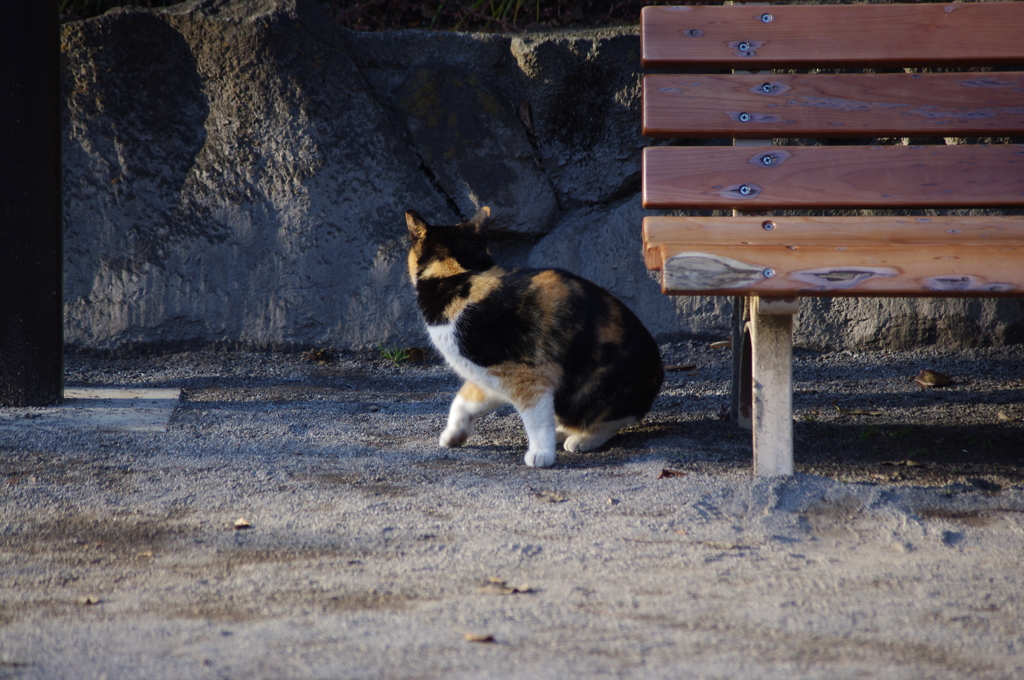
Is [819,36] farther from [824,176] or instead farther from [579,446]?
[579,446]

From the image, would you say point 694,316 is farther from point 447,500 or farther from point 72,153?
point 72,153

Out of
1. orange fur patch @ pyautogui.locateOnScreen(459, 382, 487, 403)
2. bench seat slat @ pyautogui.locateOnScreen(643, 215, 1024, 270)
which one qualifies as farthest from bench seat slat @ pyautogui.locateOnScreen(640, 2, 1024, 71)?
orange fur patch @ pyautogui.locateOnScreen(459, 382, 487, 403)

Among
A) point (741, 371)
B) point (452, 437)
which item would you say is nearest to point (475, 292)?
point (452, 437)

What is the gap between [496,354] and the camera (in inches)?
113

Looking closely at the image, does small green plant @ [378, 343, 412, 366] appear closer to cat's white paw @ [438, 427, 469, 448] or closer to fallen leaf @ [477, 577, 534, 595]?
cat's white paw @ [438, 427, 469, 448]

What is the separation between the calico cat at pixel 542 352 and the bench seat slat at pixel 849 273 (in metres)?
0.76

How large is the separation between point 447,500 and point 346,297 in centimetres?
203

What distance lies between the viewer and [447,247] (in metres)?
3.12

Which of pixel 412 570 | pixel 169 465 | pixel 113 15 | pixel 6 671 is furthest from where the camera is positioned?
pixel 113 15

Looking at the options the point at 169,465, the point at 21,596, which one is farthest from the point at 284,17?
the point at 21,596

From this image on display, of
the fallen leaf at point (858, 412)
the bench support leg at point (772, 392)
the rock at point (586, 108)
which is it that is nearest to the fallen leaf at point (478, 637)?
the bench support leg at point (772, 392)

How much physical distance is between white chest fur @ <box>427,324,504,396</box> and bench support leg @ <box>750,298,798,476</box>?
2.75ft

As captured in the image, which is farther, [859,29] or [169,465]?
[859,29]

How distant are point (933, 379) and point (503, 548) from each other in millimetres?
2390
